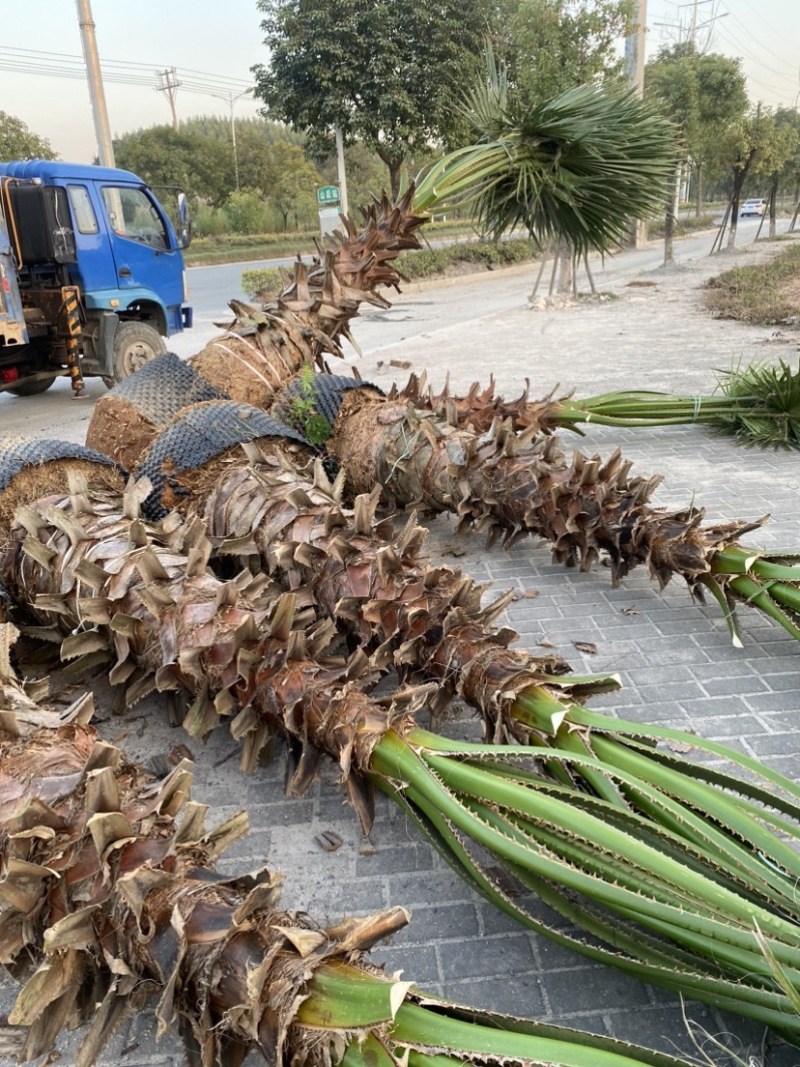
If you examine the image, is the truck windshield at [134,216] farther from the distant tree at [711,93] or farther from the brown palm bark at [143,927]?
the distant tree at [711,93]

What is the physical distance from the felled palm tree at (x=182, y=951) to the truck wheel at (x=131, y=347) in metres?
9.36

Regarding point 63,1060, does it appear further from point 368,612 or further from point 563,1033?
point 368,612

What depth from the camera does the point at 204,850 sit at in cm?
188

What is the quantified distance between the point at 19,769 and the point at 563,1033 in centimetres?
141

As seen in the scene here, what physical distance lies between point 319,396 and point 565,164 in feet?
9.25

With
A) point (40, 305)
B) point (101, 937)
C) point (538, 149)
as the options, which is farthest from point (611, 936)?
point (40, 305)

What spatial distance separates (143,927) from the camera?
5.60ft

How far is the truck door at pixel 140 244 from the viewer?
10.9m

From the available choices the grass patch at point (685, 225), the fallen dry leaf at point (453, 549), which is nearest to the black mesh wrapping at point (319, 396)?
the fallen dry leaf at point (453, 549)

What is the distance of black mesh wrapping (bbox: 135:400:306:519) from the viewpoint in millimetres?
4000

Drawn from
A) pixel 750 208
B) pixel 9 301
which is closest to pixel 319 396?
pixel 9 301

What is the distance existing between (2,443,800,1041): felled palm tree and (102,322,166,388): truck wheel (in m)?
7.81

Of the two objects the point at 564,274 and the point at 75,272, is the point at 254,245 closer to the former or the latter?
the point at 564,274

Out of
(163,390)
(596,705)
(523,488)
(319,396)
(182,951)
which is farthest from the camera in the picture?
(319,396)
